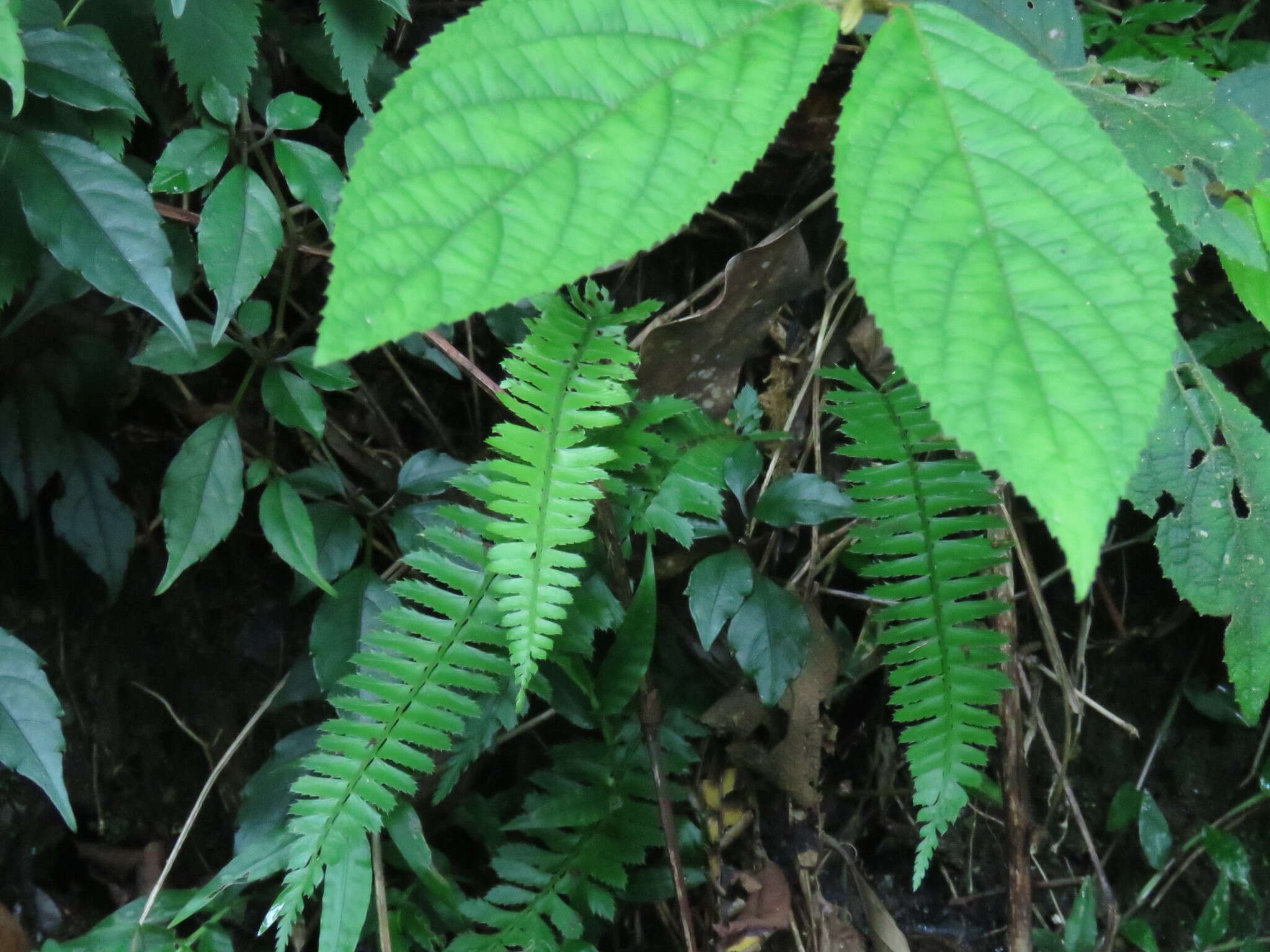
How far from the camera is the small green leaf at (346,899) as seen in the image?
117cm

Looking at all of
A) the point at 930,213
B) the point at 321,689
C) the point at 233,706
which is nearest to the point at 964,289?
the point at 930,213

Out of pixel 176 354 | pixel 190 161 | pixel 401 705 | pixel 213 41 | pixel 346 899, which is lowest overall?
pixel 346 899

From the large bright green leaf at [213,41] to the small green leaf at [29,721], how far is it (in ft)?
2.59

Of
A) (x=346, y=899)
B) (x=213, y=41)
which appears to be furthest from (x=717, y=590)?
(x=213, y=41)

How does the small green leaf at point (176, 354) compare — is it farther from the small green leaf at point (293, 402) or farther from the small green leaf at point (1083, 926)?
the small green leaf at point (1083, 926)

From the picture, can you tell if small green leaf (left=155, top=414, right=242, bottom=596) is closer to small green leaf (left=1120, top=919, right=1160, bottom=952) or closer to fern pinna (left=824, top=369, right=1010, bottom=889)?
fern pinna (left=824, top=369, right=1010, bottom=889)

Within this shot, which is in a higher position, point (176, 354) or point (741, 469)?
point (741, 469)

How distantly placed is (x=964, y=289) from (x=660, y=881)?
1122 millimetres

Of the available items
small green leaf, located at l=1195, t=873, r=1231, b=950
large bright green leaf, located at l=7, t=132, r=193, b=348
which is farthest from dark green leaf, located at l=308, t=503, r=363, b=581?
small green leaf, located at l=1195, t=873, r=1231, b=950

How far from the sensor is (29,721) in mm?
1128

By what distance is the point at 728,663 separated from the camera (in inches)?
57.5

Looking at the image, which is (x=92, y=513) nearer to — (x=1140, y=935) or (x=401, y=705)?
(x=401, y=705)

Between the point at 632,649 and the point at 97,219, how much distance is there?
924 mm

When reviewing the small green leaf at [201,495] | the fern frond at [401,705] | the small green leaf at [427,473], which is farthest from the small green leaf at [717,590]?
the small green leaf at [201,495]
